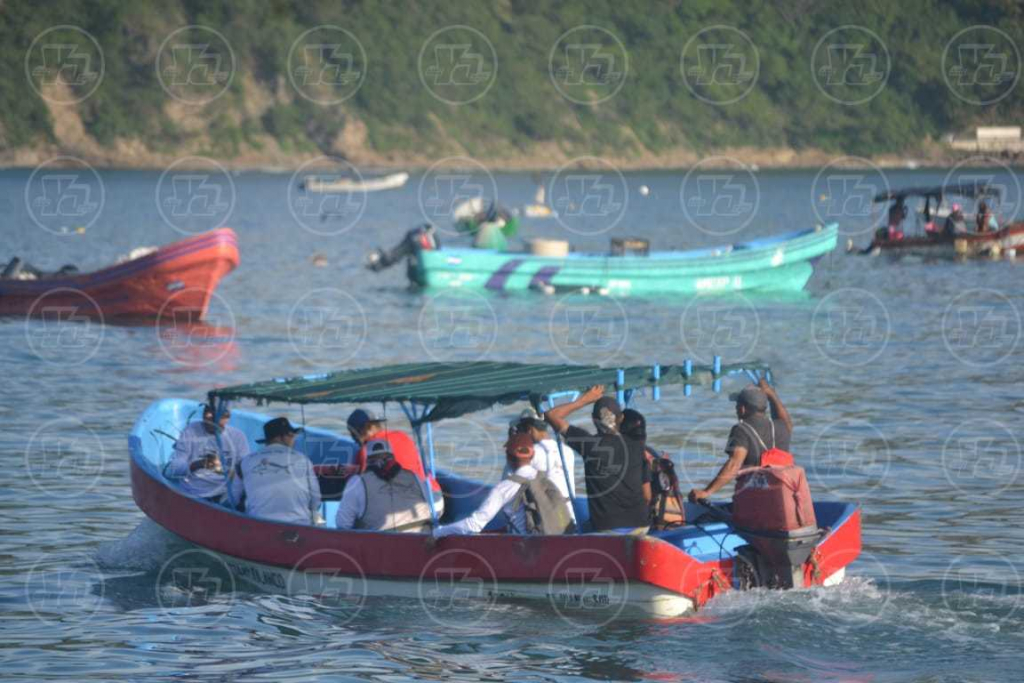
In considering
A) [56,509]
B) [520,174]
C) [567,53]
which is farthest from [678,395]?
[567,53]

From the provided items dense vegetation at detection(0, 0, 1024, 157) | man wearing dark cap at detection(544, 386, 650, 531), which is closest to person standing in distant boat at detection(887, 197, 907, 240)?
man wearing dark cap at detection(544, 386, 650, 531)

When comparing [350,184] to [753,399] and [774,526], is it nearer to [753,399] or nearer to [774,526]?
[753,399]

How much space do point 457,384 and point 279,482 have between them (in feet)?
5.89

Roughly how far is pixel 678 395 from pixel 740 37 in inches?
5613

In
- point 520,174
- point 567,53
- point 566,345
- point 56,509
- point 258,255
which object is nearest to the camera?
point 56,509

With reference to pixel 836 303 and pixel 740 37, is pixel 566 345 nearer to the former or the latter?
pixel 836 303

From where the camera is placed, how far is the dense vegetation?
135500 millimetres

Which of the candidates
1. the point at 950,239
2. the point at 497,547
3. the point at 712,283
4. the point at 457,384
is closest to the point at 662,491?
the point at 497,547

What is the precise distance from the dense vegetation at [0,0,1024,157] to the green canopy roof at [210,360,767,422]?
394 feet

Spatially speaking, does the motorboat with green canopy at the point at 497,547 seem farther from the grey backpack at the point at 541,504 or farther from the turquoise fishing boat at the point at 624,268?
the turquoise fishing boat at the point at 624,268

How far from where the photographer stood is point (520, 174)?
472ft

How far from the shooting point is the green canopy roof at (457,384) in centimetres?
1298

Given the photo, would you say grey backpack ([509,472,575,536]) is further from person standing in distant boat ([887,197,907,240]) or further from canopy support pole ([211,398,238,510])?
person standing in distant boat ([887,197,907,240])

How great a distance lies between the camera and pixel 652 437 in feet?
68.3
